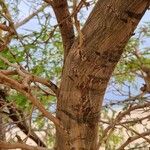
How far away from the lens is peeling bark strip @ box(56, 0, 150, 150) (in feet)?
3.30

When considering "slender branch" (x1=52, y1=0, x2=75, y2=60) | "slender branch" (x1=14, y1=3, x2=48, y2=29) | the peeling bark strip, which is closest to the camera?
the peeling bark strip

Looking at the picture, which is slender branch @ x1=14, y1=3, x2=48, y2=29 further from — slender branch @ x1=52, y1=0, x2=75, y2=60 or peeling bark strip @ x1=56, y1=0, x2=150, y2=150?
peeling bark strip @ x1=56, y1=0, x2=150, y2=150

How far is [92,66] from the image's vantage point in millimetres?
1073

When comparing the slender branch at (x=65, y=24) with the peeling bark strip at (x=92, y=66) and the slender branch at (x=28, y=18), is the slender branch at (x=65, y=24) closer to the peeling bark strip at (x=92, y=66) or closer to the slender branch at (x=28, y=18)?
the peeling bark strip at (x=92, y=66)

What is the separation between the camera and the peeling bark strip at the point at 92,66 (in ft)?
3.30

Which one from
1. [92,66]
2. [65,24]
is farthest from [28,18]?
[92,66]

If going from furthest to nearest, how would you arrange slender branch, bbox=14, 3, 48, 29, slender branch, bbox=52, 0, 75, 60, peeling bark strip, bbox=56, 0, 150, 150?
slender branch, bbox=14, 3, 48, 29
slender branch, bbox=52, 0, 75, 60
peeling bark strip, bbox=56, 0, 150, 150

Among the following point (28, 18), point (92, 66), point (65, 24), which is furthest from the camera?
point (28, 18)

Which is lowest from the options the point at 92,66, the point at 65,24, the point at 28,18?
the point at 92,66

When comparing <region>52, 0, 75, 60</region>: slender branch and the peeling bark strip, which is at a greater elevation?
<region>52, 0, 75, 60</region>: slender branch

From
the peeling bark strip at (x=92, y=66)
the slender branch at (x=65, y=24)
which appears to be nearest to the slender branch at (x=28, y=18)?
the slender branch at (x=65, y=24)

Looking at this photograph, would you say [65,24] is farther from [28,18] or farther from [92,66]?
[28,18]

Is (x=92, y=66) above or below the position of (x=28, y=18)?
below

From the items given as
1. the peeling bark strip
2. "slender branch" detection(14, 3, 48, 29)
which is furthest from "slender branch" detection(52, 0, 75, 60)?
"slender branch" detection(14, 3, 48, 29)
